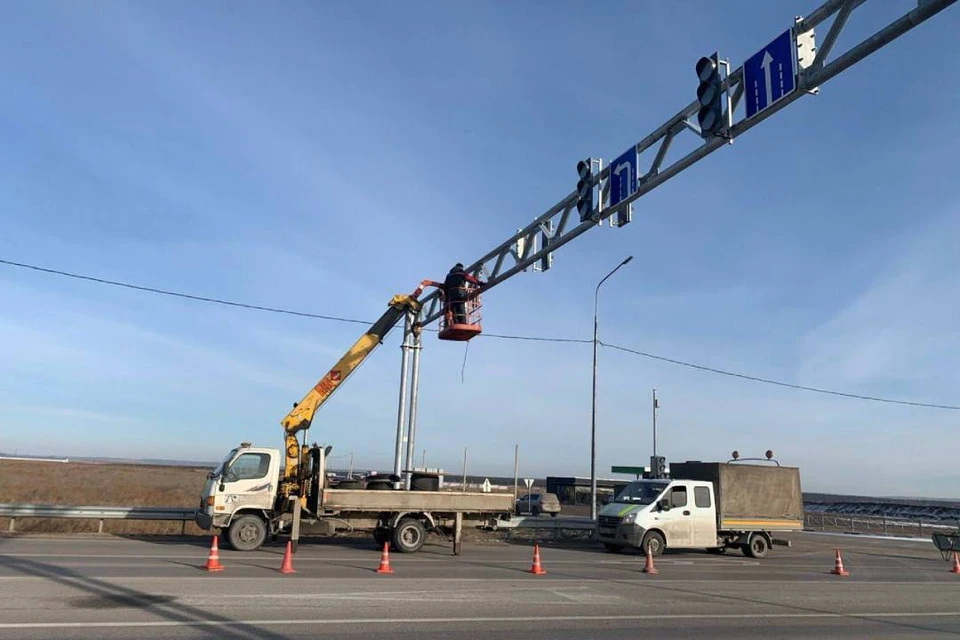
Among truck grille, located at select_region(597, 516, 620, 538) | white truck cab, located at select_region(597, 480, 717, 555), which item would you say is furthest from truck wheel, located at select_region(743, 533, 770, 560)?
truck grille, located at select_region(597, 516, 620, 538)

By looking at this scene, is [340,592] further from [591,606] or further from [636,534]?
[636,534]

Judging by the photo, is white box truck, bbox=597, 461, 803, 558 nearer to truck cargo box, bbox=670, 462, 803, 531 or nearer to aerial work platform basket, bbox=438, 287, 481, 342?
truck cargo box, bbox=670, 462, 803, 531

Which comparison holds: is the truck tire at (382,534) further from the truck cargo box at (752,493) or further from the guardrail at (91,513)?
the truck cargo box at (752,493)

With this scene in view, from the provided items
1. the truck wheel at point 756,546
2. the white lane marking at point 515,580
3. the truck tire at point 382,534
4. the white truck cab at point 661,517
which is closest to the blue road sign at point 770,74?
the white lane marking at point 515,580

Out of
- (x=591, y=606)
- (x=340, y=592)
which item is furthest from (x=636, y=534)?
(x=340, y=592)

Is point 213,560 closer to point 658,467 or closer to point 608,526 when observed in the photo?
point 608,526

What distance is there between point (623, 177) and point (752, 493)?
12.1 metres

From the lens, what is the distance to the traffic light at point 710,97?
388 inches

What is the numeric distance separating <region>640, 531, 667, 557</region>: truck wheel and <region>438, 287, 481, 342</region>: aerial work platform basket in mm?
6835

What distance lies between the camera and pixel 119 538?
17.8 m

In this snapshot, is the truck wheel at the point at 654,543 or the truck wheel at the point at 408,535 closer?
the truck wheel at the point at 408,535

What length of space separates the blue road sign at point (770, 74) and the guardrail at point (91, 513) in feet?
54.4

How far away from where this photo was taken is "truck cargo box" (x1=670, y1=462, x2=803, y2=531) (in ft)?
65.6

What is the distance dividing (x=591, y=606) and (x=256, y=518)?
8346 mm
